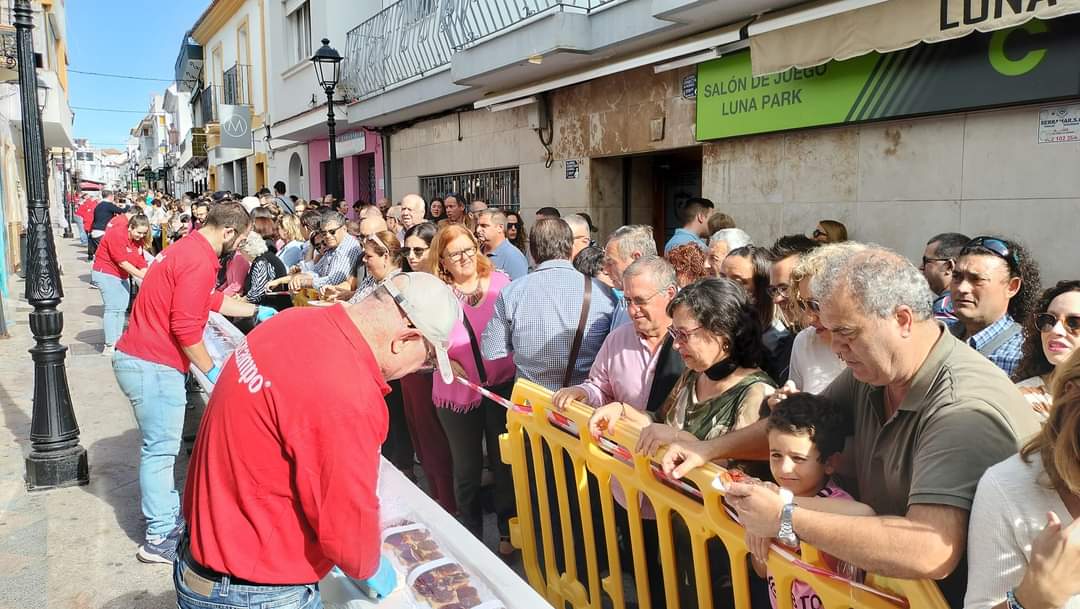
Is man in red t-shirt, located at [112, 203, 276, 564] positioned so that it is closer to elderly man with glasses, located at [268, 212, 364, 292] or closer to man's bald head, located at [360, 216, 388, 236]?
man's bald head, located at [360, 216, 388, 236]

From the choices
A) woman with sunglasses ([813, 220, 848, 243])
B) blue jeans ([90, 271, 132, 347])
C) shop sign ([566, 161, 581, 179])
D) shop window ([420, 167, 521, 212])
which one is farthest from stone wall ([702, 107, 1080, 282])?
blue jeans ([90, 271, 132, 347])

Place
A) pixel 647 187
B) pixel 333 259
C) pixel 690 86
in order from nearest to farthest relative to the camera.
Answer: pixel 333 259
pixel 690 86
pixel 647 187

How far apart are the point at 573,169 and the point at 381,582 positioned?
838 cm

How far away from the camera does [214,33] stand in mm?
26875

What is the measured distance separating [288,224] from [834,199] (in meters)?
6.19

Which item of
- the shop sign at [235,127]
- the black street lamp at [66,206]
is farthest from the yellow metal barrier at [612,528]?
the black street lamp at [66,206]

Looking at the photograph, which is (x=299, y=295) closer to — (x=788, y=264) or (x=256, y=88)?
(x=788, y=264)

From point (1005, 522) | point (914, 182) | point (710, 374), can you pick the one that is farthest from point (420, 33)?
point (1005, 522)

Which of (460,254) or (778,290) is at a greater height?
(460,254)

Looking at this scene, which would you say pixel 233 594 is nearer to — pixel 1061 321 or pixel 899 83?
pixel 1061 321

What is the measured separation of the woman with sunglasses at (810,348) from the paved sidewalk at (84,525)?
3172 millimetres

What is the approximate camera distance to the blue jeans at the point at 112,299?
8914 mm

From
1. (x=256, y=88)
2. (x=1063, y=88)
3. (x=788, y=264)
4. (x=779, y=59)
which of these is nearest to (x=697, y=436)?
(x=788, y=264)

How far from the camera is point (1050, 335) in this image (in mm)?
2748
